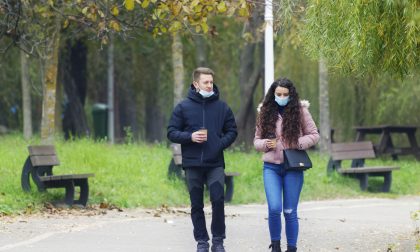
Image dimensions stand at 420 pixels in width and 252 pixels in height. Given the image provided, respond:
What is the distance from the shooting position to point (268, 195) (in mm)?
10500

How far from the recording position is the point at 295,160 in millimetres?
10375

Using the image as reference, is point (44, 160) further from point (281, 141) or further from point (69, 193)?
point (281, 141)

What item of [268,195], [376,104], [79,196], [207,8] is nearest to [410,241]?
[268,195]

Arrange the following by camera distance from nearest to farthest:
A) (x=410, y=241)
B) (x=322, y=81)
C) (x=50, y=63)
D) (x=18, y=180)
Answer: (x=410, y=241) < (x=18, y=180) < (x=50, y=63) < (x=322, y=81)

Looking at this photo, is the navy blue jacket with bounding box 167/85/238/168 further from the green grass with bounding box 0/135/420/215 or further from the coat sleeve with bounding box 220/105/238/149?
the green grass with bounding box 0/135/420/215

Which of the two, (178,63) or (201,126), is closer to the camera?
(201,126)

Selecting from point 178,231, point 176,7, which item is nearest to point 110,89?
point 176,7

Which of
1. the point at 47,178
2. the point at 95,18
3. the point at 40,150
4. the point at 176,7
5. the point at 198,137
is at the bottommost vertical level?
the point at 47,178

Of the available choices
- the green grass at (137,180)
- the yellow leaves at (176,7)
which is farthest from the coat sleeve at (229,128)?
the green grass at (137,180)

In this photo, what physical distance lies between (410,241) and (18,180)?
22.3 ft

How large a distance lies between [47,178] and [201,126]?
5332 millimetres

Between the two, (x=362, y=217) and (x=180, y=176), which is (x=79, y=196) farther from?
(x=362, y=217)

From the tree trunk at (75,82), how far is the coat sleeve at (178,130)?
22.0m

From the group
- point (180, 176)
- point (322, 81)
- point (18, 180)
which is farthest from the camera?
point (322, 81)
